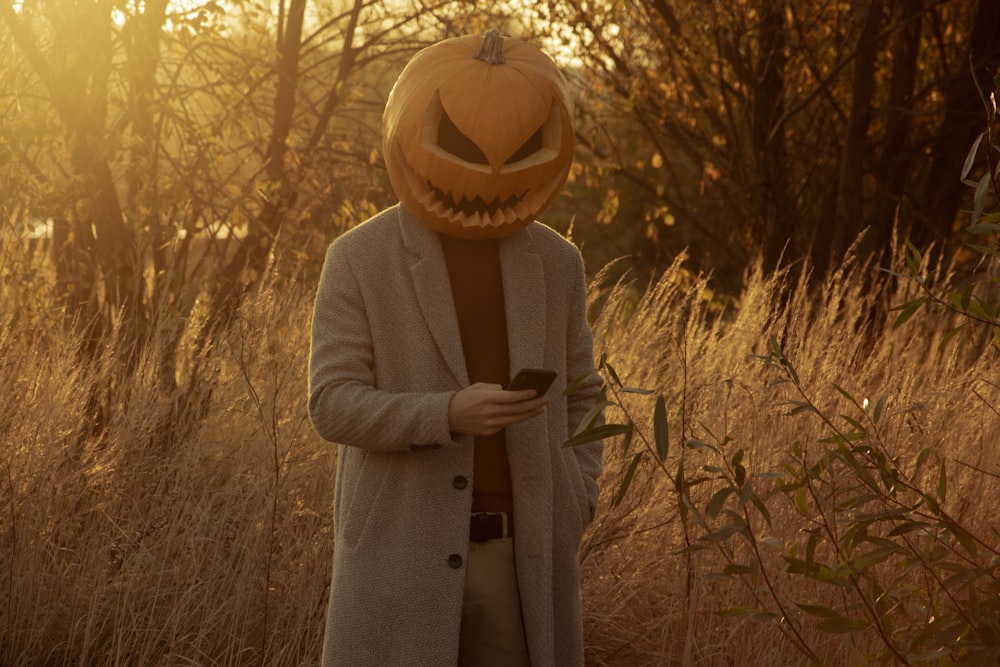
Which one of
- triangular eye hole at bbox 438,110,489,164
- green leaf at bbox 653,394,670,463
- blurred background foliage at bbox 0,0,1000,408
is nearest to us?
green leaf at bbox 653,394,670,463

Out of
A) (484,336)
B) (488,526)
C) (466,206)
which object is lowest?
(488,526)

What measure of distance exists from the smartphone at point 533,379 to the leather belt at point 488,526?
1.06ft

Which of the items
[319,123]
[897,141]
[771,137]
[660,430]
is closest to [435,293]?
[660,430]

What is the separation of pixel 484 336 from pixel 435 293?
0.44 feet

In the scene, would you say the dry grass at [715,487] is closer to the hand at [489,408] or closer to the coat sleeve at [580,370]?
the coat sleeve at [580,370]

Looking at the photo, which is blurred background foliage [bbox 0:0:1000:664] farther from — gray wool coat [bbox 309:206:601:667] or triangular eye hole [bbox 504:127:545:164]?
triangular eye hole [bbox 504:127:545:164]

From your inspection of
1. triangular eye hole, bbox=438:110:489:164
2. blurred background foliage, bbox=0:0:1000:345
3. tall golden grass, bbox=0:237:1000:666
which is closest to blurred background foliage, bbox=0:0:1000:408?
blurred background foliage, bbox=0:0:1000:345

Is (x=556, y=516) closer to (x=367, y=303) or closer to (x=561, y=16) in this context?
(x=367, y=303)

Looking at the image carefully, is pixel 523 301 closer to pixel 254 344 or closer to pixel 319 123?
pixel 254 344

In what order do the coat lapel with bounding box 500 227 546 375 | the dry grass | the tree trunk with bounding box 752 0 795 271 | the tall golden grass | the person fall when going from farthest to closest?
the tree trunk with bounding box 752 0 795 271
the tall golden grass
the dry grass
the coat lapel with bounding box 500 227 546 375
the person

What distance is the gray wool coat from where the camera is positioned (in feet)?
7.39

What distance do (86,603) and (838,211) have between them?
17.8ft

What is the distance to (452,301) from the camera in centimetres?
235

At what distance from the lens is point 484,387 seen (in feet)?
7.17
